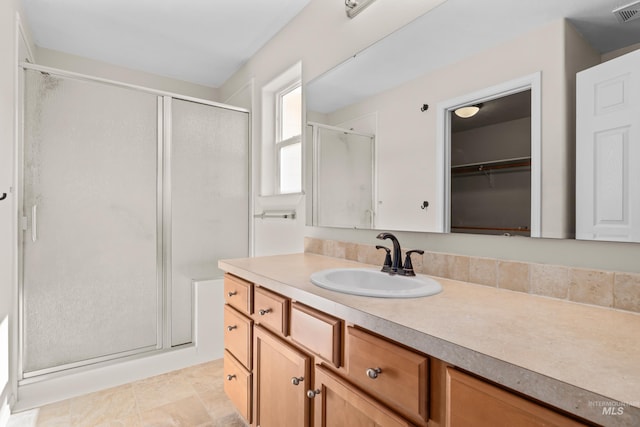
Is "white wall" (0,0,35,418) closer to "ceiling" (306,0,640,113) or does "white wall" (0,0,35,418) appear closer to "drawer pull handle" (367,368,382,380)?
"ceiling" (306,0,640,113)

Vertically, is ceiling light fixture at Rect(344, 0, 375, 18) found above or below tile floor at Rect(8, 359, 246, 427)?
above

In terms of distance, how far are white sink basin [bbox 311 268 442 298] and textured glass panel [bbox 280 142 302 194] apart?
926mm

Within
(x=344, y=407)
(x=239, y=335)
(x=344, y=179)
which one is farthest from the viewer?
(x=344, y=179)

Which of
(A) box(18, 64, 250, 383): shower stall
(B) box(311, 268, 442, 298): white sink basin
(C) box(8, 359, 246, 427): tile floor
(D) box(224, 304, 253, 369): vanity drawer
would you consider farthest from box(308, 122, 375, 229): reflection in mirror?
(C) box(8, 359, 246, 427): tile floor

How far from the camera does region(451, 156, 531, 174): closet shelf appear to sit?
104 centimetres

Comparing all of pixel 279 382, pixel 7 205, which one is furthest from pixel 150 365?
pixel 279 382

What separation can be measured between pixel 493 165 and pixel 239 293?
1.21 m

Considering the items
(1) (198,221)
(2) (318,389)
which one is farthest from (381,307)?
(1) (198,221)

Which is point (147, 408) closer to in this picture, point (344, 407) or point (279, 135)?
point (344, 407)

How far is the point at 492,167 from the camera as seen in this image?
3.70 feet

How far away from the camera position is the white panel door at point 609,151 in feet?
2.77

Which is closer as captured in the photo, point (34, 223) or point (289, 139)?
point (34, 223)

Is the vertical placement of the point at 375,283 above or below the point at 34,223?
below

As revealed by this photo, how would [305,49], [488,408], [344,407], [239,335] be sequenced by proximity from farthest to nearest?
[305,49] → [239,335] → [344,407] → [488,408]
